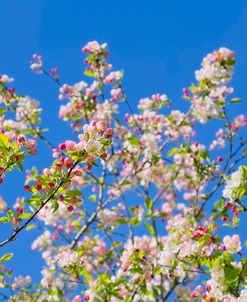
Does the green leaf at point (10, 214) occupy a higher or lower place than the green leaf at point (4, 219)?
higher

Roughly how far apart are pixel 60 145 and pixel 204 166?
3.24 m

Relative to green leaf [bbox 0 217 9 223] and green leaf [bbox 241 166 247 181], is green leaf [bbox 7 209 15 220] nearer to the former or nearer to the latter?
green leaf [bbox 0 217 9 223]

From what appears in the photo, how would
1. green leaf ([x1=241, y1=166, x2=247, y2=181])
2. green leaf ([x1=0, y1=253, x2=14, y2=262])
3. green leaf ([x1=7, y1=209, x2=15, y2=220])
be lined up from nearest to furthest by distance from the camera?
green leaf ([x1=7, y1=209, x2=15, y2=220]), green leaf ([x1=0, y1=253, x2=14, y2=262]), green leaf ([x1=241, y1=166, x2=247, y2=181])

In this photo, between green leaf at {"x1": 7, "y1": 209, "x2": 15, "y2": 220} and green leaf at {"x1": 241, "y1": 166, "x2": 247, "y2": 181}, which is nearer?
green leaf at {"x1": 7, "y1": 209, "x2": 15, "y2": 220}

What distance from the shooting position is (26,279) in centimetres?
576

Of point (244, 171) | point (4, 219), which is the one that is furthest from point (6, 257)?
point (244, 171)

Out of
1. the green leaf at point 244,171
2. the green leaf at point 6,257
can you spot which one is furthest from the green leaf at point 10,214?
the green leaf at point 244,171

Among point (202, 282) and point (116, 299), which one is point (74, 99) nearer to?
point (116, 299)

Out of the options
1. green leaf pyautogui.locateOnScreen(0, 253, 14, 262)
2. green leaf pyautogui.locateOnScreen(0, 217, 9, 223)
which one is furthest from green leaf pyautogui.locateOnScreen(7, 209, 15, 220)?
green leaf pyautogui.locateOnScreen(0, 253, 14, 262)

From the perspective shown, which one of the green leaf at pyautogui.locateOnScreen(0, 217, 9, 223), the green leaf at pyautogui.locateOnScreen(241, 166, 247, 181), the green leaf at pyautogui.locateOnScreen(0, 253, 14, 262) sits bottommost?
the green leaf at pyautogui.locateOnScreen(0, 217, 9, 223)

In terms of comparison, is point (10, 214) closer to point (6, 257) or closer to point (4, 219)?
point (4, 219)

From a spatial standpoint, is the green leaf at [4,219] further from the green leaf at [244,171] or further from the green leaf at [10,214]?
the green leaf at [244,171]

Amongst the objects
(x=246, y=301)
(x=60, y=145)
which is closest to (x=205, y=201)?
(x=246, y=301)

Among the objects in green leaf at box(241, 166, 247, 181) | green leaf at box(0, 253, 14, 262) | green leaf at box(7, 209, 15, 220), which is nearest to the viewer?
green leaf at box(7, 209, 15, 220)
